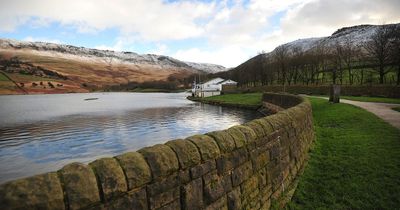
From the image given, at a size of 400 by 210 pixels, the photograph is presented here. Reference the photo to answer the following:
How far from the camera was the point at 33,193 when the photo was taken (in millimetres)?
2479

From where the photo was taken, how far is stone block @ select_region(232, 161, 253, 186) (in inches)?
187

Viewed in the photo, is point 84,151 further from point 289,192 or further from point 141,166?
point 141,166

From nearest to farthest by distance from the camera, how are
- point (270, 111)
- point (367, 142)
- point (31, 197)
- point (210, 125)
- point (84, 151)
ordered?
point (31, 197) → point (367, 142) → point (84, 151) → point (210, 125) → point (270, 111)

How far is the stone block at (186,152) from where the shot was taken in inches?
148

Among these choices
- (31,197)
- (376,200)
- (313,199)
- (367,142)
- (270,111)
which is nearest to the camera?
(31,197)

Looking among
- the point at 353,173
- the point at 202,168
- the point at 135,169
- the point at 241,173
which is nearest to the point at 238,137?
the point at 241,173

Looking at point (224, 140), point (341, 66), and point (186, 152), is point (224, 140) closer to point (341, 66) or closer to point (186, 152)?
point (186, 152)

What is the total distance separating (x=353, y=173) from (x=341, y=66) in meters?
76.7

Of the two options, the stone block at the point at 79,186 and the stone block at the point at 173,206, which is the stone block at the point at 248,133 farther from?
the stone block at the point at 79,186

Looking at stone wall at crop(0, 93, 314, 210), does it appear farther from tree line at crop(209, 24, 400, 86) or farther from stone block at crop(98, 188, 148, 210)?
tree line at crop(209, 24, 400, 86)

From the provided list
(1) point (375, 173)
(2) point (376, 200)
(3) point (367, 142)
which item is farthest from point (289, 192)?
(3) point (367, 142)

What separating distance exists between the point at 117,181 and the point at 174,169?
828 millimetres

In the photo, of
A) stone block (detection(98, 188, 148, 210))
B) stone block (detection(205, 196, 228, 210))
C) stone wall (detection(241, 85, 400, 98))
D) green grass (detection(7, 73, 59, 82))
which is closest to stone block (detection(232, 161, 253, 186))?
stone block (detection(205, 196, 228, 210))

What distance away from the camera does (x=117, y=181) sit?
9.86ft
